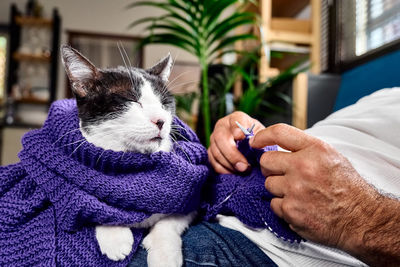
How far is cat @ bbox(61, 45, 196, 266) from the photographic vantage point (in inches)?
22.0

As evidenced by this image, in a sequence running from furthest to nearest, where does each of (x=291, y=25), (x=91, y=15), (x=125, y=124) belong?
(x=91, y=15) < (x=291, y=25) < (x=125, y=124)

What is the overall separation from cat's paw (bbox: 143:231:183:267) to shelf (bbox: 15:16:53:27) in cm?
448

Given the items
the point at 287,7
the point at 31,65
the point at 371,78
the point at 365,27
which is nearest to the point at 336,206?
the point at 371,78

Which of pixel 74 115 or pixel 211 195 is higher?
pixel 74 115

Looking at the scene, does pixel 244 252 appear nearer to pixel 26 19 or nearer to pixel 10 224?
pixel 10 224

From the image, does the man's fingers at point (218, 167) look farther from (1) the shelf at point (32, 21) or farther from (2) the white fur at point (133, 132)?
(1) the shelf at point (32, 21)

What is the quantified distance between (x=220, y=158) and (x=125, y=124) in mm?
244

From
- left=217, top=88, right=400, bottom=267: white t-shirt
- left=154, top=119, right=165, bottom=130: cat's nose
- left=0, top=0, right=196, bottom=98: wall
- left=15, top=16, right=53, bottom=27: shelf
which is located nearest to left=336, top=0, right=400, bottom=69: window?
left=217, top=88, right=400, bottom=267: white t-shirt

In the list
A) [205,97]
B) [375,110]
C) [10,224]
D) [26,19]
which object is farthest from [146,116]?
[26,19]

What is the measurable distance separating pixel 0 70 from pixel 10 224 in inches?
191

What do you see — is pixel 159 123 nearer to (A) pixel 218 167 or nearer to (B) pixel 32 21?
(A) pixel 218 167

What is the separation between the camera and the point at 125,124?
61 cm

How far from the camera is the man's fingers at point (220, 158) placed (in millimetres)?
734

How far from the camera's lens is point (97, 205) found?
538 mm
